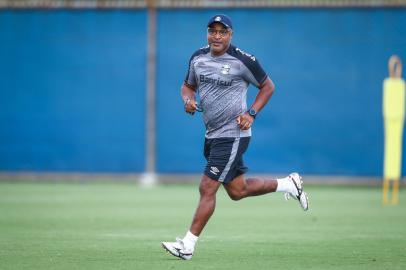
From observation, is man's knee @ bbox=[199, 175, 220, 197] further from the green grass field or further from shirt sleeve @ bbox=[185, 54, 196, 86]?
shirt sleeve @ bbox=[185, 54, 196, 86]

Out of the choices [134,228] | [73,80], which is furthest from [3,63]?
[134,228]

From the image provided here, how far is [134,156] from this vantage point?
20.4m

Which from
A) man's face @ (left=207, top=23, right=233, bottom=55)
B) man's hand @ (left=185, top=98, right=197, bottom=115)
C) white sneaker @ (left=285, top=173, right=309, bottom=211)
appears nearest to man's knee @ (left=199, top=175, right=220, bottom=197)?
man's hand @ (left=185, top=98, right=197, bottom=115)

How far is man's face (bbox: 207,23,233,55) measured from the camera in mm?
9531

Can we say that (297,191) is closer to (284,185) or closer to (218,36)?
(284,185)

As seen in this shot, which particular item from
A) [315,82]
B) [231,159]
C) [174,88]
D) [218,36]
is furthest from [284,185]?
[174,88]

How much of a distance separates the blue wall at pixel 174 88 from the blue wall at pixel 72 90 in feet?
0.07

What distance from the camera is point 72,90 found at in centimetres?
2052

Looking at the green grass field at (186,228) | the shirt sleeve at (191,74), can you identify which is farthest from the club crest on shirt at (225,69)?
the green grass field at (186,228)

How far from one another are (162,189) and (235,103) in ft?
31.5

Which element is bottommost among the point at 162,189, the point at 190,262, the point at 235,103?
the point at 162,189

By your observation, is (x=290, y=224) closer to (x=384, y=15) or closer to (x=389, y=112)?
(x=389, y=112)

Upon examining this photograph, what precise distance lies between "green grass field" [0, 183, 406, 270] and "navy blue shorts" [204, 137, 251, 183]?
0.77m

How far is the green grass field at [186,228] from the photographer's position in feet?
30.0
